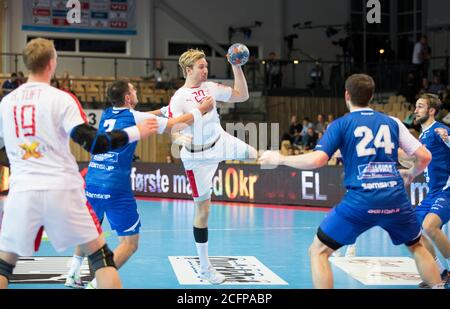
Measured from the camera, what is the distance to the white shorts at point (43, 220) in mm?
5340

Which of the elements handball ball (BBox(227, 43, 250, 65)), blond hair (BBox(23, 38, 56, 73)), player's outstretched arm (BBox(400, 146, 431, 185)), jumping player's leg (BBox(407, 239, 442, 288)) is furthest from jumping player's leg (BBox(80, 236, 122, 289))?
handball ball (BBox(227, 43, 250, 65))

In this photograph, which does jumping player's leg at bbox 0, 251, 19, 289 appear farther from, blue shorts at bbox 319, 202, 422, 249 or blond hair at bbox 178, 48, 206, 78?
blond hair at bbox 178, 48, 206, 78

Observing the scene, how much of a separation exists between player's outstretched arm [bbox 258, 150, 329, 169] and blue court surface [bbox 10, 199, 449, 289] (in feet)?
7.23

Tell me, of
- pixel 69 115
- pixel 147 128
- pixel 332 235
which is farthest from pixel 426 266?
pixel 69 115

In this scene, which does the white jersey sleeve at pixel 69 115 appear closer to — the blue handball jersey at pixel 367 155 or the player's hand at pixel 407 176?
the blue handball jersey at pixel 367 155

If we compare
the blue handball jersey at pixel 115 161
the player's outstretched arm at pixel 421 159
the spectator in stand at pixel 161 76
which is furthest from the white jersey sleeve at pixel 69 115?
the spectator in stand at pixel 161 76

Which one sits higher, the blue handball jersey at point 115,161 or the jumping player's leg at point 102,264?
the blue handball jersey at point 115,161

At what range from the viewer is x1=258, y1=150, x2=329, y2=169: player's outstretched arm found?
5949mm

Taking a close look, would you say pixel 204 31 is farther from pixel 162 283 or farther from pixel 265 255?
pixel 162 283

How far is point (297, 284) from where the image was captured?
819cm

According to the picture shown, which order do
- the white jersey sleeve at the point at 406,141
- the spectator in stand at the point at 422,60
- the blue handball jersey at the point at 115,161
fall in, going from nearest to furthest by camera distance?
the white jersey sleeve at the point at 406,141 → the blue handball jersey at the point at 115,161 → the spectator in stand at the point at 422,60

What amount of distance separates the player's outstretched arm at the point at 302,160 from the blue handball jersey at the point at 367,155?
0.27 ft
